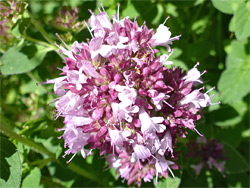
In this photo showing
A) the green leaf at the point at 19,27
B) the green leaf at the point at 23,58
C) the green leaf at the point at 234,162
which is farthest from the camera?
the green leaf at the point at 234,162

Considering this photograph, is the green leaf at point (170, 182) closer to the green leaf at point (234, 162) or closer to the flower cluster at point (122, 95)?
the flower cluster at point (122, 95)

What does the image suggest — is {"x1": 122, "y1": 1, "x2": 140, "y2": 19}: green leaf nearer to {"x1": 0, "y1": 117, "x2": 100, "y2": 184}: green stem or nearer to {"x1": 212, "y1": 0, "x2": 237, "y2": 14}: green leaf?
{"x1": 212, "y1": 0, "x2": 237, "y2": 14}: green leaf

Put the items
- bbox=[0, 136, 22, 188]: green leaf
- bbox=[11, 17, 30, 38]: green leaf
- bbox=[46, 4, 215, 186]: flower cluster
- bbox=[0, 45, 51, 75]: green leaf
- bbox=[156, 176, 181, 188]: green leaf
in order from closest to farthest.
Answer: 1. bbox=[46, 4, 215, 186]: flower cluster
2. bbox=[0, 136, 22, 188]: green leaf
3. bbox=[156, 176, 181, 188]: green leaf
4. bbox=[11, 17, 30, 38]: green leaf
5. bbox=[0, 45, 51, 75]: green leaf

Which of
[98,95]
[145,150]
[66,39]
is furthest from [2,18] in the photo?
[145,150]

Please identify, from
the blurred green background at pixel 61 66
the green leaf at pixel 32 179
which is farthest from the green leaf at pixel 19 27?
the green leaf at pixel 32 179

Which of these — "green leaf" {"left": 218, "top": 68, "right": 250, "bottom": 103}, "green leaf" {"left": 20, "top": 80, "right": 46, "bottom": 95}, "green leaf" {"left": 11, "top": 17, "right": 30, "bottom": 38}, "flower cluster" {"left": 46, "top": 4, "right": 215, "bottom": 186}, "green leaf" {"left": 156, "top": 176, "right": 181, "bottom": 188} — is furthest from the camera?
"green leaf" {"left": 20, "top": 80, "right": 46, "bottom": 95}

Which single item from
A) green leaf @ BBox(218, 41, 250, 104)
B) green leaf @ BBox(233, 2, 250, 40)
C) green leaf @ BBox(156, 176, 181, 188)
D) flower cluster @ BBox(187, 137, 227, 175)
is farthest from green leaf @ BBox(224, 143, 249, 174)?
green leaf @ BBox(233, 2, 250, 40)

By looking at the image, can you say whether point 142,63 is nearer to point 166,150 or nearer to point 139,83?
point 139,83
